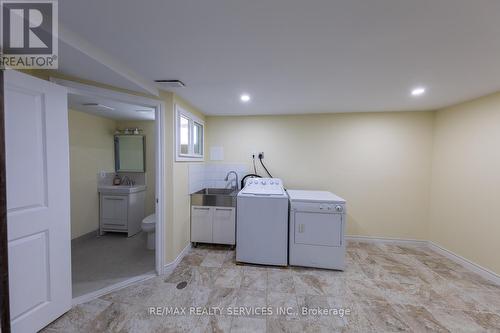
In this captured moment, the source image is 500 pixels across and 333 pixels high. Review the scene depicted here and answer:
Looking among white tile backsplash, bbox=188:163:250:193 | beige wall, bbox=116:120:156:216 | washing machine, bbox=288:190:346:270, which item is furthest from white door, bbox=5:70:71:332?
washing machine, bbox=288:190:346:270

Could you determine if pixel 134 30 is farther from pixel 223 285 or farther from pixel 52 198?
pixel 223 285

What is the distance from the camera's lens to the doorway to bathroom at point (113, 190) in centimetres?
221

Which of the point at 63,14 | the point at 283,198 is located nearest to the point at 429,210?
the point at 283,198

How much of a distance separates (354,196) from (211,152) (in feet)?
8.76

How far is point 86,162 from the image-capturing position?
3168 millimetres

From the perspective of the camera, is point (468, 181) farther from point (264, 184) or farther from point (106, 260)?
point (106, 260)

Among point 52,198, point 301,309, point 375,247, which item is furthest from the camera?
point 375,247

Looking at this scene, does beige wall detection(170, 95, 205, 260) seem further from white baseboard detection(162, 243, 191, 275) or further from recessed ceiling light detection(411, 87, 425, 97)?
recessed ceiling light detection(411, 87, 425, 97)

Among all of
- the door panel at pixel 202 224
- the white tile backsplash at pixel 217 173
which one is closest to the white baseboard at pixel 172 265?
the door panel at pixel 202 224

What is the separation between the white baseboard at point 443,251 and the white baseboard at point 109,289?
3.15 m

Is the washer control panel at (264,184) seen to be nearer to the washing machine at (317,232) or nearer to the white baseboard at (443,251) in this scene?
the washing machine at (317,232)

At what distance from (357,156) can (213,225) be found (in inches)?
105

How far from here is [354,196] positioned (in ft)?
10.7

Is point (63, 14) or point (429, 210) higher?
point (63, 14)
